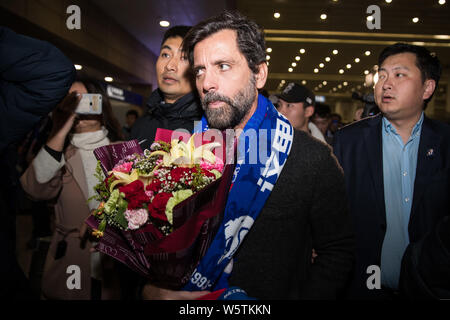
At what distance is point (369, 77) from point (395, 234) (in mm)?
1501

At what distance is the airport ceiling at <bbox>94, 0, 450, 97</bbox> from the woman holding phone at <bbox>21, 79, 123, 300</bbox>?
377 cm

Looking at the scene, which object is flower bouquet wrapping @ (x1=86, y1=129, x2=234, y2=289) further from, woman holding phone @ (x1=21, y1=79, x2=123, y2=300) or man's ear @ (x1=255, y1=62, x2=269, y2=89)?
woman holding phone @ (x1=21, y1=79, x2=123, y2=300)

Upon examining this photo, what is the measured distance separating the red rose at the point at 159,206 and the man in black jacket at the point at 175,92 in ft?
2.93

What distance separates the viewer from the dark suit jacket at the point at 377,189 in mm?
1599

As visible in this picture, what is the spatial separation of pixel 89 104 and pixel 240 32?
1.21 meters

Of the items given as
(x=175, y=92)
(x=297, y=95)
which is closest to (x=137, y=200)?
(x=175, y=92)

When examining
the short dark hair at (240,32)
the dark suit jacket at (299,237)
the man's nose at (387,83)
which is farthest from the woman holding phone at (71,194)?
the man's nose at (387,83)

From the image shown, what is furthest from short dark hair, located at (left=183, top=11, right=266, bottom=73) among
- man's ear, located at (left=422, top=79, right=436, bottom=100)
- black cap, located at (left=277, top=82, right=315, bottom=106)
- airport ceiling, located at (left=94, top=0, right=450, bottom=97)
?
airport ceiling, located at (left=94, top=0, right=450, bottom=97)

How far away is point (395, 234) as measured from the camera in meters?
1.70

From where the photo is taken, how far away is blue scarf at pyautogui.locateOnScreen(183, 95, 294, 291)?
1.00 metres

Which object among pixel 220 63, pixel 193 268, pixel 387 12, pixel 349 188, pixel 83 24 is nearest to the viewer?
pixel 193 268

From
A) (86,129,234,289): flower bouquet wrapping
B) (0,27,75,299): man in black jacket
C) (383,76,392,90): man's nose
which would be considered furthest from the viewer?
(383,76,392,90): man's nose

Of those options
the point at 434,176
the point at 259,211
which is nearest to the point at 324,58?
the point at 434,176

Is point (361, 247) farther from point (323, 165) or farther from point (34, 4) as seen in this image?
point (34, 4)
